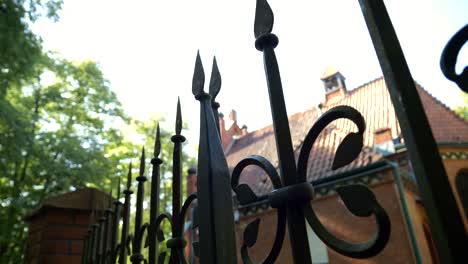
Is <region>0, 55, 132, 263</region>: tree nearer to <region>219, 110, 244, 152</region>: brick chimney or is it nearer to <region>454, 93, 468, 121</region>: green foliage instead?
<region>219, 110, 244, 152</region>: brick chimney

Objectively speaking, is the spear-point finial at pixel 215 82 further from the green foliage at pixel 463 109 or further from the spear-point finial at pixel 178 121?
the green foliage at pixel 463 109

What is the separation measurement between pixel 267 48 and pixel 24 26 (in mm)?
6180

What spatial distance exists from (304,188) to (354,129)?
34.4ft

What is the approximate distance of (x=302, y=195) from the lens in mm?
834

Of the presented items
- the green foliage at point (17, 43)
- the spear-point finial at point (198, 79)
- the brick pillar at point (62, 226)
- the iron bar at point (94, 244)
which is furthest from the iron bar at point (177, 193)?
the green foliage at point (17, 43)

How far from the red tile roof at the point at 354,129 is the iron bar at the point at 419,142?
8781 mm

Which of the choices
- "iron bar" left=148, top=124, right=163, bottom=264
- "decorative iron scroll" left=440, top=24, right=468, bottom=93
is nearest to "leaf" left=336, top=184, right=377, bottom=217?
"decorative iron scroll" left=440, top=24, right=468, bottom=93

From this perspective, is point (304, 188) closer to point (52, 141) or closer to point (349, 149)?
point (349, 149)

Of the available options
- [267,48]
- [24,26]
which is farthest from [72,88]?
[267,48]

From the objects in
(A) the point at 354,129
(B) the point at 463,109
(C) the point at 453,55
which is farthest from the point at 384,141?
(B) the point at 463,109

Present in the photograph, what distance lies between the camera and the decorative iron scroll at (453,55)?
1.97 feet

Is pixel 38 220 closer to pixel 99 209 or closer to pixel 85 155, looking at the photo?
pixel 99 209

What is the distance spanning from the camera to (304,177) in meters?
0.87

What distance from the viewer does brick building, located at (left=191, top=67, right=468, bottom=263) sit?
8.02 metres
